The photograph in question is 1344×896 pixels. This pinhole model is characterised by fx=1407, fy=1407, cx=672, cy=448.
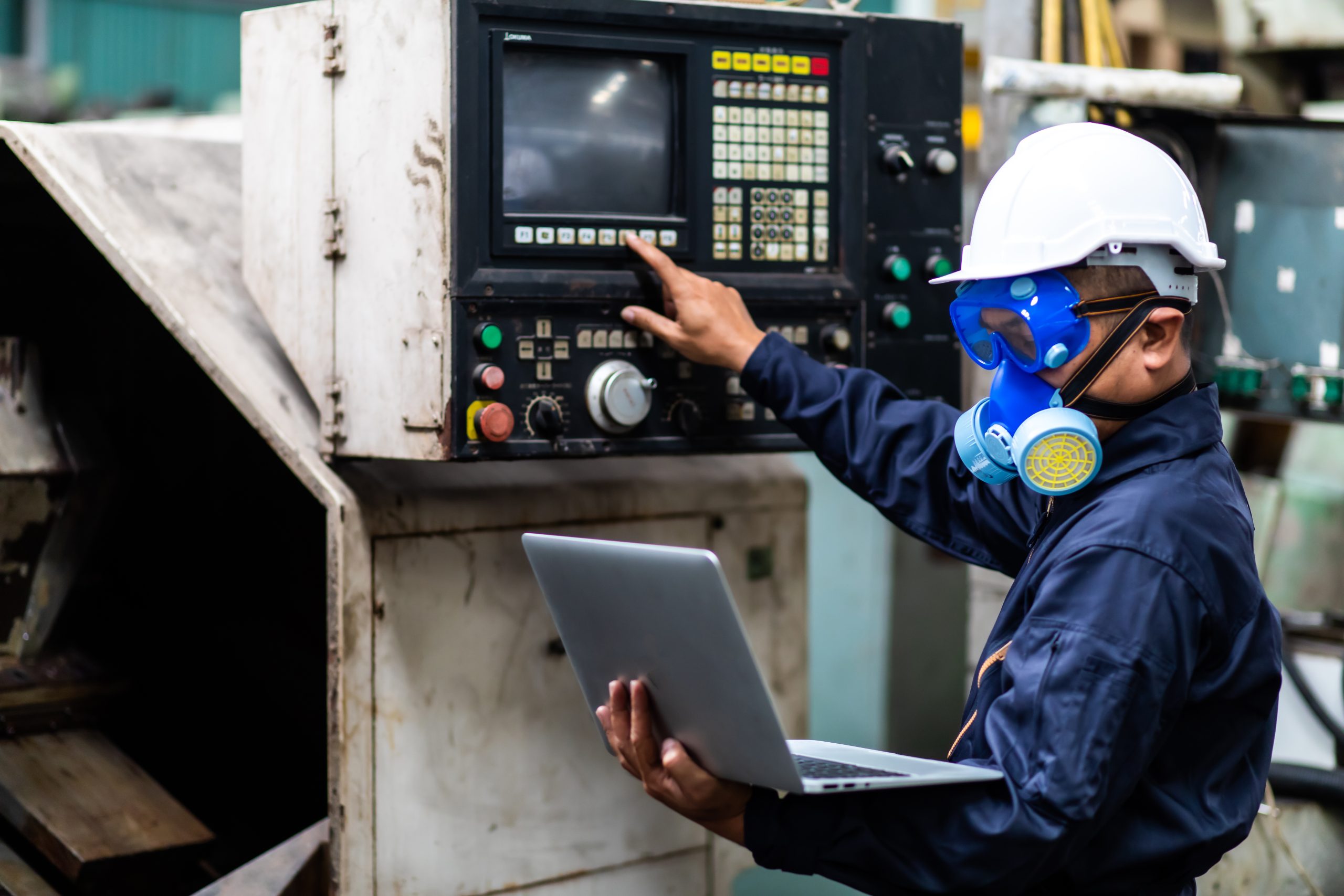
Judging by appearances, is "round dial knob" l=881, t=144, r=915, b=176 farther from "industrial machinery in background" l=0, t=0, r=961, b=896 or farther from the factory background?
the factory background

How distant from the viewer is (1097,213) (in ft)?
4.15

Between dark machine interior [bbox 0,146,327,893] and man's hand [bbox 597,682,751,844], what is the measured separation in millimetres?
1011

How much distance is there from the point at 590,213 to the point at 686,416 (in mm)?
273

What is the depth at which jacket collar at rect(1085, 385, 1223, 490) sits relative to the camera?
1.27 metres

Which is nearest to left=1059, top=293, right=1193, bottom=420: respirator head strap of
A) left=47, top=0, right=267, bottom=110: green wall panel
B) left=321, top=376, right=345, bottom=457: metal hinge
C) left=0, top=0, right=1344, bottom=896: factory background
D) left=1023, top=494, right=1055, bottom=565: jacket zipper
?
left=1023, top=494, right=1055, bottom=565: jacket zipper

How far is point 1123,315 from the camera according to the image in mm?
1274

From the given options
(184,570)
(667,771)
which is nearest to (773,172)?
(667,771)

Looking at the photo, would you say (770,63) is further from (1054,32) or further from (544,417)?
(1054,32)

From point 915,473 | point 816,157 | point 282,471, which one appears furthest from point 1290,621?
point 282,471

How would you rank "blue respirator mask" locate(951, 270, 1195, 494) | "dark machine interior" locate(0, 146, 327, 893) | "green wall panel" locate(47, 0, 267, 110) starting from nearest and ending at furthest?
"blue respirator mask" locate(951, 270, 1195, 494)
"dark machine interior" locate(0, 146, 327, 893)
"green wall panel" locate(47, 0, 267, 110)

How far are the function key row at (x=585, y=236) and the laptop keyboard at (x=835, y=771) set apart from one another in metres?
0.67

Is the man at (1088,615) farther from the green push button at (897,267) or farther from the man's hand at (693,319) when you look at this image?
the green push button at (897,267)

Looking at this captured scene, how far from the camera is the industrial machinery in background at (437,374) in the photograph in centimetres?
162

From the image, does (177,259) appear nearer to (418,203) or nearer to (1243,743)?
(418,203)
